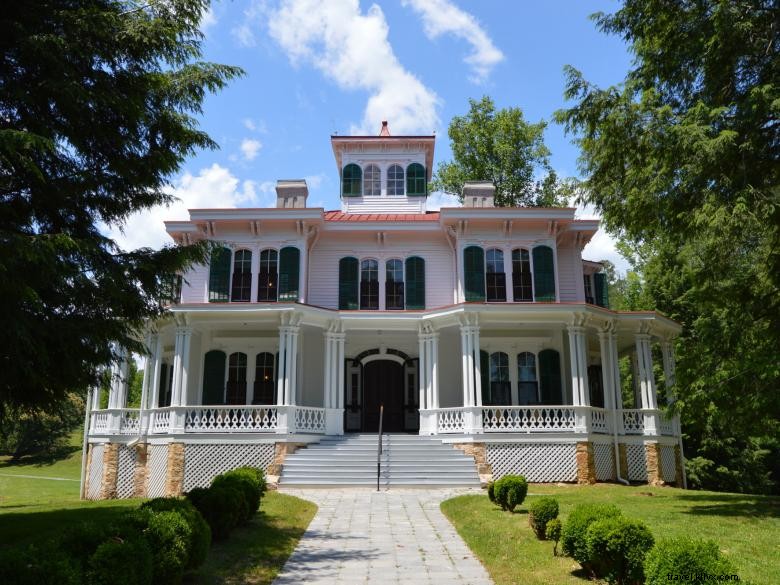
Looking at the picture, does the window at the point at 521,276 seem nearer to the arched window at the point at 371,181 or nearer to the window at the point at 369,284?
the window at the point at 369,284

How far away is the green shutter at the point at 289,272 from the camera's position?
792 inches

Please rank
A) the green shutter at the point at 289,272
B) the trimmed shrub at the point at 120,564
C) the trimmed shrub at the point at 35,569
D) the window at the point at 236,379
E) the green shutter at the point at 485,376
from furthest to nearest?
the window at the point at 236,379
the green shutter at the point at 289,272
the green shutter at the point at 485,376
the trimmed shrub at the point at 120,564
the trimmed shrub at the point at 35,569

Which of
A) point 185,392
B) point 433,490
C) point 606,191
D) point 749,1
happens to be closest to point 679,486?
point 433,490

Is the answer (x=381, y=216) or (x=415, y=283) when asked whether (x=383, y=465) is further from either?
(x=381, y=216)

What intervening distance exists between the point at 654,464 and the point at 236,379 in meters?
12.8

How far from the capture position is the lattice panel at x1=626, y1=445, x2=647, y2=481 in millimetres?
18188

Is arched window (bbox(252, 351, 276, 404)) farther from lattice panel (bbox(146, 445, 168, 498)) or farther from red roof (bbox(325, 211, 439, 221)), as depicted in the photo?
red roof (bbox(325, 211, 439, 221))

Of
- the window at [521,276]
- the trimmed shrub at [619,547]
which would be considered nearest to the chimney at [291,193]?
the window at [521,276]

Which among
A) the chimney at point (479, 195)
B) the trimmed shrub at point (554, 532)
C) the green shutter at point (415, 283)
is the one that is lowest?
the trimmed shrub at point (554, 532)

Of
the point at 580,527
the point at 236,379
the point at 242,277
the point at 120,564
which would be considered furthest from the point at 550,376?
the point at 120,564

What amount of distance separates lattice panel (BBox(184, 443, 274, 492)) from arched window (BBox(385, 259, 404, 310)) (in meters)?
6.14

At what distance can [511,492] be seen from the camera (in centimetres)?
1112

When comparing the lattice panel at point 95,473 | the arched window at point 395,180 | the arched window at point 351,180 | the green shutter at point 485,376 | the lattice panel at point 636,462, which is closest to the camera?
the lattice panel at point 636,462

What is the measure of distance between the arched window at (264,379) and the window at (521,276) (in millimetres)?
8157
